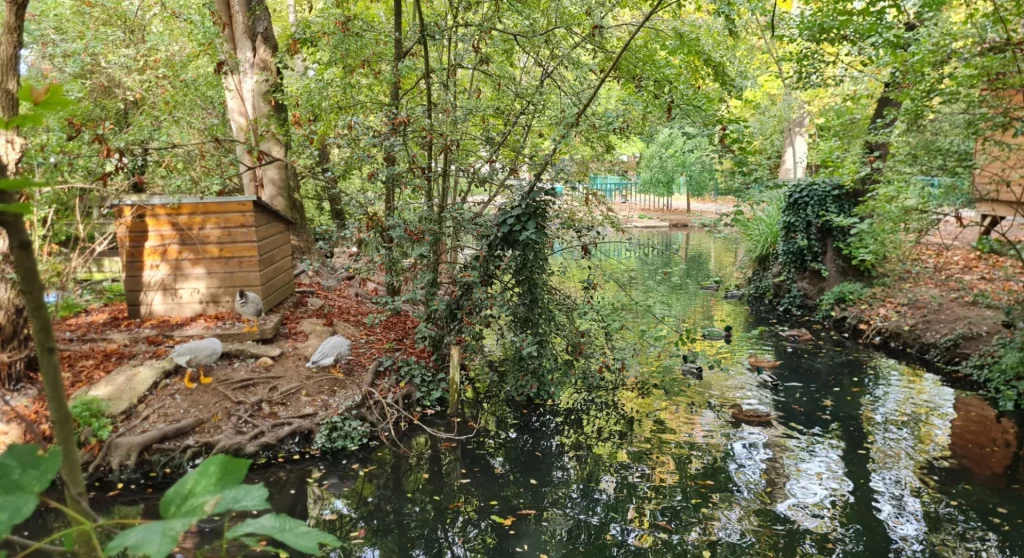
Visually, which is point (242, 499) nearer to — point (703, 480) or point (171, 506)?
point (171, 506)

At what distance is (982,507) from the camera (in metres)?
5.68

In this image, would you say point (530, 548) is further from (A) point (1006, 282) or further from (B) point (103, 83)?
(A) point (1006, 282)

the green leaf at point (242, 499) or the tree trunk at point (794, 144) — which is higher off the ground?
the tree trunk at point (794, 144)

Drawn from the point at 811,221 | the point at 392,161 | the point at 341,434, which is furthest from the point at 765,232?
the point at 341,434

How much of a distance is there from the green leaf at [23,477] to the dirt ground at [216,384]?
6.02 m

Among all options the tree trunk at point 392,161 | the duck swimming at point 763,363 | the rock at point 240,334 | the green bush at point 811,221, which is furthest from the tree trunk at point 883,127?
the rock at point 240,334

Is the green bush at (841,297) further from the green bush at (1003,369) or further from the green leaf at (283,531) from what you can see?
the green leaf at (283,531)

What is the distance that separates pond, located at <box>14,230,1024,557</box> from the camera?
5.18 meters

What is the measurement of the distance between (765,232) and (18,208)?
1524 cm

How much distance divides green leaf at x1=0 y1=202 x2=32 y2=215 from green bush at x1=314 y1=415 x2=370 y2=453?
6.32 m

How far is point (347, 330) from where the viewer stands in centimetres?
888

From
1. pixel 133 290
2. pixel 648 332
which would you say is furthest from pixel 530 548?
pixel 133 290

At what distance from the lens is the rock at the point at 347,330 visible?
871cm

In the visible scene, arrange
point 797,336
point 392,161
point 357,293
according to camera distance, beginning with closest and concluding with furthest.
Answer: point 392,161, point 357,293, point 797,336
